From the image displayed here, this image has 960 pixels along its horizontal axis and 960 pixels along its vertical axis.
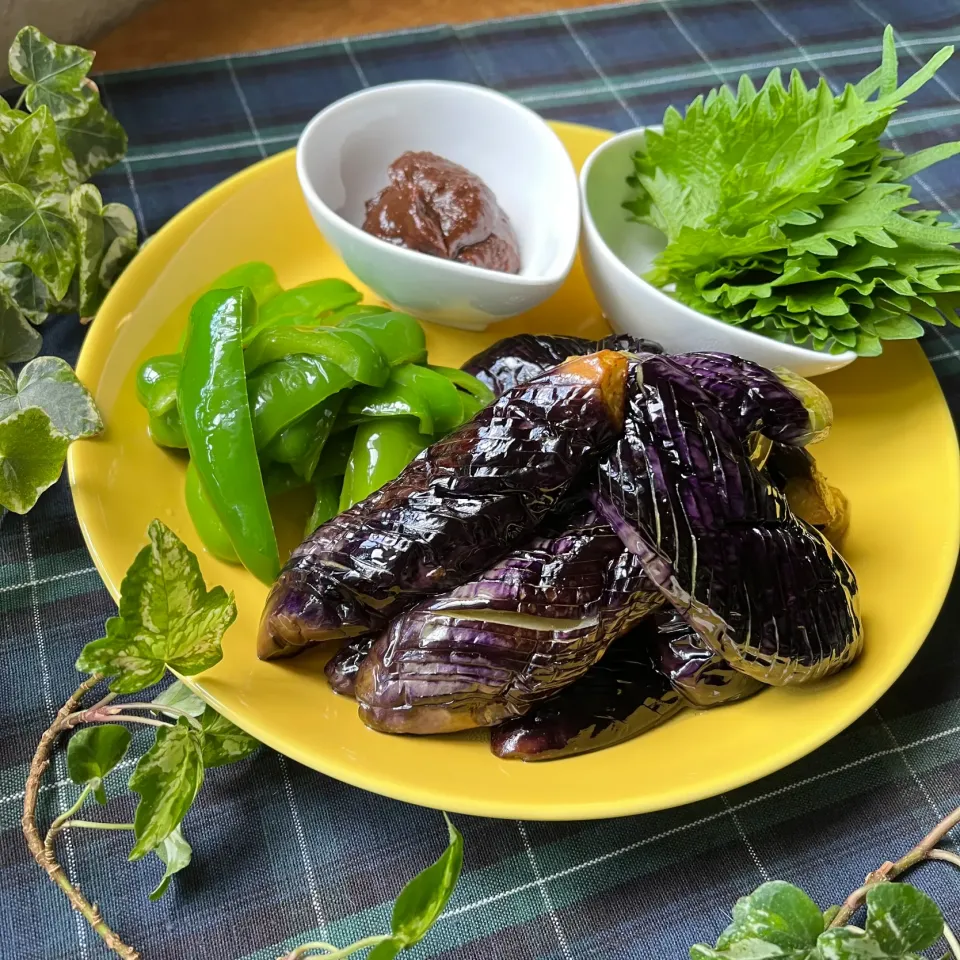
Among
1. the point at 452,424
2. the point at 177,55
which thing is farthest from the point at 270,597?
the point at 177,55

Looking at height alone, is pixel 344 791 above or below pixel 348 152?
below

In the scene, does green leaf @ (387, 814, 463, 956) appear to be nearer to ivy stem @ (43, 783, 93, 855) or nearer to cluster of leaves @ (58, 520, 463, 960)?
cluster of leaves @ (58, 520, 463, 960)

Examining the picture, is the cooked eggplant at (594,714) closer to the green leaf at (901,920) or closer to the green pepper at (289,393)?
the green leaf at (901,920)

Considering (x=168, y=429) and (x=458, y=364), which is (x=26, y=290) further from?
(x=458, y=364)

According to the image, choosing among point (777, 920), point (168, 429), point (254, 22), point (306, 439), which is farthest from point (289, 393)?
point (254, 22)

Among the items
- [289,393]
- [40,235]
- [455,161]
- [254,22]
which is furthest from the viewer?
[254,22]

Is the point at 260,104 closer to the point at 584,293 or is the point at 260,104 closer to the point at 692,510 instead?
the point at 584,293

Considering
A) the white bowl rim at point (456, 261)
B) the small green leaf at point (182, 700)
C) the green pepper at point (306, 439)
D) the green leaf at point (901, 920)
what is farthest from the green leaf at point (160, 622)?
the green leaf at point (901, 920)
